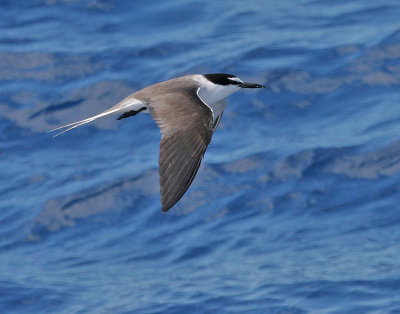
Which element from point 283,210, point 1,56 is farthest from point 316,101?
point 1,56

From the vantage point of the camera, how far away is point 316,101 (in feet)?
57.2

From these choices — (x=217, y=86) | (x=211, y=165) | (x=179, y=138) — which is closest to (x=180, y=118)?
(x=179, y=138)

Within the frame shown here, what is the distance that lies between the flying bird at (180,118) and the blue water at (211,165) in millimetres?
3414

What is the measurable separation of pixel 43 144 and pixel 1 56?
2.81m

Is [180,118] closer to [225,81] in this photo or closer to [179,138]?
[179,138]

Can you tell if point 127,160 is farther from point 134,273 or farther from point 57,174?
point 134,273

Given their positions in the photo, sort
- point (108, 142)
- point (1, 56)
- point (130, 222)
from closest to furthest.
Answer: point (130, 222) < point (108, 142) < point (1, 56)

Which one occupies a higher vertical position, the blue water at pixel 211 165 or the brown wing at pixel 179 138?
the brown wing at pixel 179 138

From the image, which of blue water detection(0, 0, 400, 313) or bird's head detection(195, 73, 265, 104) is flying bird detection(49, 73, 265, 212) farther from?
blue water detection(0, 0, 400, 313)

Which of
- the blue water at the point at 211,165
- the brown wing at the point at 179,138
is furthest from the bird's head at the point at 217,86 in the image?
the blue water at the point at 211,165

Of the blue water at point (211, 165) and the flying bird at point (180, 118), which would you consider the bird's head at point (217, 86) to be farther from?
the blue water at point (211, 165)

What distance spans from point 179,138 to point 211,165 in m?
6.51

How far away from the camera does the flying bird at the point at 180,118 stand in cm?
972

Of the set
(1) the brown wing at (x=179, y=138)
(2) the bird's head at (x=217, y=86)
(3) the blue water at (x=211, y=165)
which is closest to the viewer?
(1) the brown wing at (x=179, y=138)
